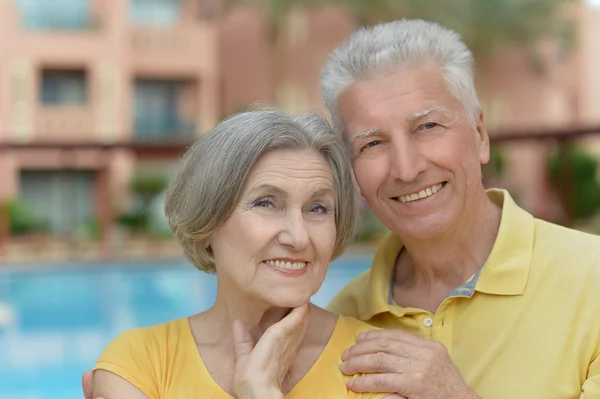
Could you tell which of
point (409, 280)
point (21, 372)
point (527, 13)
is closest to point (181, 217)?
point (409, 280)

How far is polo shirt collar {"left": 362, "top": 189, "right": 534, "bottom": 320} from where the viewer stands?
2.31 meters

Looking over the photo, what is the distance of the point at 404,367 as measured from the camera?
2.06 meters

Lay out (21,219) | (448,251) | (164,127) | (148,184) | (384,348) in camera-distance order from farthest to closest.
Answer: (164,127) → (148,184) → (21,219) → (448,251) → (384,348)

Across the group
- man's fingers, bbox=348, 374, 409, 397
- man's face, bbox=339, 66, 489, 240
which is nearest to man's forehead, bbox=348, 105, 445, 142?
man's face, bbox=339, 66, 489, 240

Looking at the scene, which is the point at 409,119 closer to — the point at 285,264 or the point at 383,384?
the point at 285,264

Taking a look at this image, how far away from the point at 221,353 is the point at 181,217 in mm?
381

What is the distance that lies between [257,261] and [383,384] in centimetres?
44

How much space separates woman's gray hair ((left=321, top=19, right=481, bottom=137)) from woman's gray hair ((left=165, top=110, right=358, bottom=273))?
0.82 ft

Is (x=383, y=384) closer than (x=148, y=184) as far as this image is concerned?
Yes

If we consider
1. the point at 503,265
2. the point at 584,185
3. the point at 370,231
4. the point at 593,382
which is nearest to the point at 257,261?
the point at 503,265

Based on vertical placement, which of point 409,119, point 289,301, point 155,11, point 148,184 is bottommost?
point 289,301

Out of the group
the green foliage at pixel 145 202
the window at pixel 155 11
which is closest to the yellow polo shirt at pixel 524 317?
the green foliage at pixel 145 202

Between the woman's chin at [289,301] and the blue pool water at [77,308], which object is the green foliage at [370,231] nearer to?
the blue pool water at [77,308]

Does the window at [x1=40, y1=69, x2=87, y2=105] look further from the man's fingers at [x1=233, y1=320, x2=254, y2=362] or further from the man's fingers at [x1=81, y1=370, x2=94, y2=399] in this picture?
the man's fingers at [x1=233, y1=320, x2=254, y2=362]
